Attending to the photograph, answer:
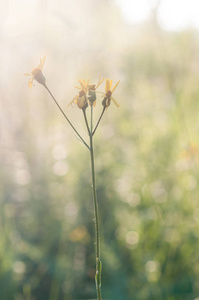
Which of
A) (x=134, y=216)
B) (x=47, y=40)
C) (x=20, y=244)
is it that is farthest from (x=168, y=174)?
(x=47, y=40)

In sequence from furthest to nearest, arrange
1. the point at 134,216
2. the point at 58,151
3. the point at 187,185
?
the point at 58,151, the point at 187,185, the point at 134,216

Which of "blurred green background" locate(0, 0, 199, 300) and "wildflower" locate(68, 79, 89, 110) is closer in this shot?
"wildflower" locate(68, 79, 89, 110)

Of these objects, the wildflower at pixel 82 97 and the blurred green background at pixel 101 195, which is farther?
the blurred green background at pixel 101 195

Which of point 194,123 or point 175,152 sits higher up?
point 194,123

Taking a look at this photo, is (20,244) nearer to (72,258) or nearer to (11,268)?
(11,268)

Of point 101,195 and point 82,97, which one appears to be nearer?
point 82,97

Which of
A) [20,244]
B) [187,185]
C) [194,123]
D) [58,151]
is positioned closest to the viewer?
[20,244]

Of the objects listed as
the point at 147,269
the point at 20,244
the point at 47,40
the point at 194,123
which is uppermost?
the point at 47,40

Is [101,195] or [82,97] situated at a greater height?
[82,97]
